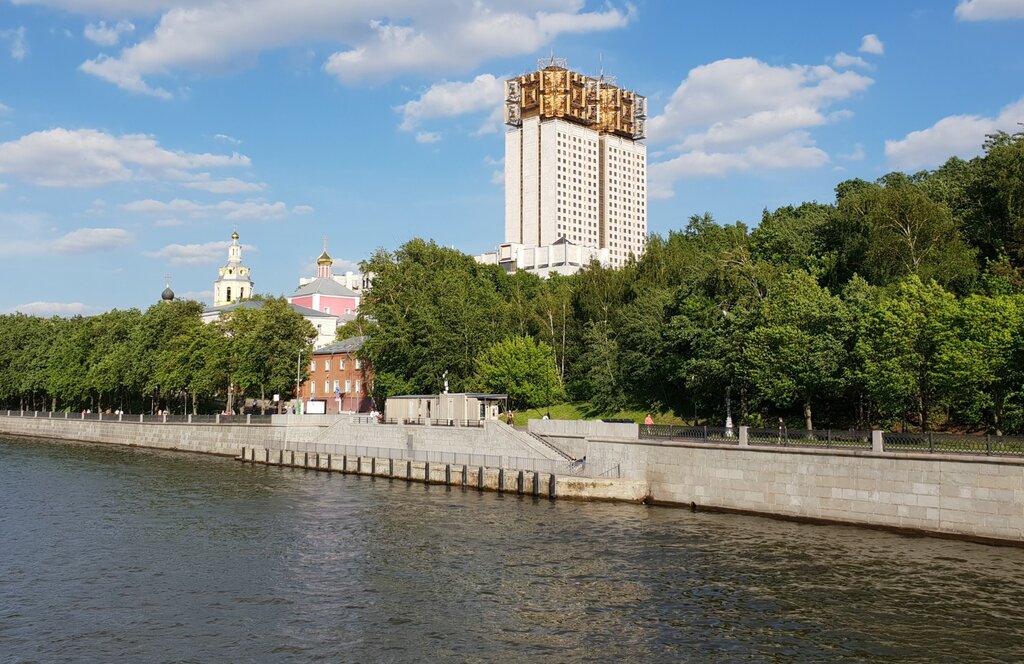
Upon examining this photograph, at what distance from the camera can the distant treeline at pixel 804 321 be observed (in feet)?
138

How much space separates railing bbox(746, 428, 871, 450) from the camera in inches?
1452

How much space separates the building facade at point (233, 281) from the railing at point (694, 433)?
163 metres

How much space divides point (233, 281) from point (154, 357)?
319 ft

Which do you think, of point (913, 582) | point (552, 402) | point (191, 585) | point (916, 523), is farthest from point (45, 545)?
point (552, 402)

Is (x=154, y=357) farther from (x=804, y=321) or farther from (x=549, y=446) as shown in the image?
(x=804, y=321)

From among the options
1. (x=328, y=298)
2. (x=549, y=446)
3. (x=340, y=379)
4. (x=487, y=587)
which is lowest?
(x=487, y=587)

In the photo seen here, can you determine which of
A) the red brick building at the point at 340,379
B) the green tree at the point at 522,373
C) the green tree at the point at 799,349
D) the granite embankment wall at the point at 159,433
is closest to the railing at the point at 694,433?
the green tree at the point at 799,349

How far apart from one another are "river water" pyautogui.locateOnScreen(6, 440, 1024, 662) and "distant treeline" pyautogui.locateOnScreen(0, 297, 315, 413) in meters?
50.0

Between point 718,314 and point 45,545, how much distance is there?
41.0m

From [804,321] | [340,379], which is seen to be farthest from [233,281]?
[804,321]

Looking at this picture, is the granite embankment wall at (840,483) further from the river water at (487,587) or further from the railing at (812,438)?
the river water at (487,587)

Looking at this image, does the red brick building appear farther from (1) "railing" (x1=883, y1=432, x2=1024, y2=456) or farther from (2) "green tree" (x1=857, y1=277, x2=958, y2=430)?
(1) "railing" (x1=883, y1=432, x2=1024, y2=456)

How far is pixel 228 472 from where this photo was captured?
6359cm

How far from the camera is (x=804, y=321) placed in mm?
48125
